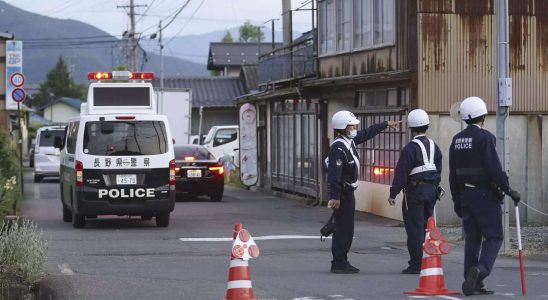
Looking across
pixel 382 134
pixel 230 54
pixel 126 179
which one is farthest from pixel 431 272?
pixel 230 54

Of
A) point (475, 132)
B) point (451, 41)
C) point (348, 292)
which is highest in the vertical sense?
point (451, 41)

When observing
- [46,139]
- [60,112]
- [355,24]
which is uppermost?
[60,112]

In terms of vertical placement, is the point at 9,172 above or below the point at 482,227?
above

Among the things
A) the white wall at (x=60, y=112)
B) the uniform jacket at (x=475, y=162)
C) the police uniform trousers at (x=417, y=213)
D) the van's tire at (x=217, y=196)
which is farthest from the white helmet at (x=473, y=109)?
the white wall at (x=60, y=112)

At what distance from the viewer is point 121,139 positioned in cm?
1838

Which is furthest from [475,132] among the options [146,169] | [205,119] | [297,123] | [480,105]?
[205,119]

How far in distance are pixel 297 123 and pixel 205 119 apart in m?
30.1

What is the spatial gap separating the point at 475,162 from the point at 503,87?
17.2ft

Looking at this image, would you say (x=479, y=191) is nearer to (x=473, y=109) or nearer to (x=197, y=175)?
(x=473, y=109)

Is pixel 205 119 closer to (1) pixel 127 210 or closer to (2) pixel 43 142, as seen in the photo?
(2) pixel 43 142

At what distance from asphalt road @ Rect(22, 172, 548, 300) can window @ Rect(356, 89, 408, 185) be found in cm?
103

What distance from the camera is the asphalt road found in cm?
1102

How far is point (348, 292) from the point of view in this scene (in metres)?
10.8

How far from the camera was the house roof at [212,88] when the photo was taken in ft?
187
